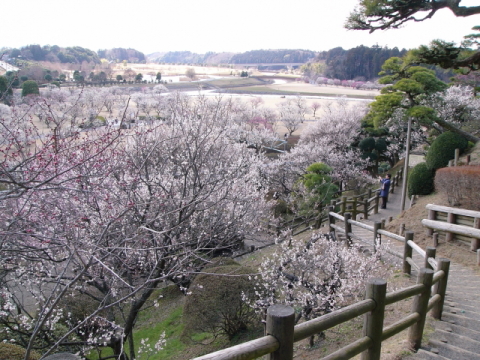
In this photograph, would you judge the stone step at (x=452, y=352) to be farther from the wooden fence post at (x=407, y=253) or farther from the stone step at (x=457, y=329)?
the wooden fence post at (x=407, y=253)

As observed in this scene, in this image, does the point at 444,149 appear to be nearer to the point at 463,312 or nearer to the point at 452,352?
the point at 463,312

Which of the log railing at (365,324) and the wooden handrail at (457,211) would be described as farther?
the wooden handrail at (457,211)

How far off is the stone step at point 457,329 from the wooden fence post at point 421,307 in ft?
2.02

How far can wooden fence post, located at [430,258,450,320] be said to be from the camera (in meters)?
4.15

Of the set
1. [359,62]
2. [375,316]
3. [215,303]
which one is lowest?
[215,303]

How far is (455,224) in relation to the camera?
22.9 feet

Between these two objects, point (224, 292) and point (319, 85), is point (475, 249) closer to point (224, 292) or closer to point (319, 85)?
point (224, 292)

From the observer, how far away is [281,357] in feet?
7.07

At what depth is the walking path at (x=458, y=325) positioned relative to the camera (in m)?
3.60

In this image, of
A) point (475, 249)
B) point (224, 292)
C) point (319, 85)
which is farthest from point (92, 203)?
point (319, 85)

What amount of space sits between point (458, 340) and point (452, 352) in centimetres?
30

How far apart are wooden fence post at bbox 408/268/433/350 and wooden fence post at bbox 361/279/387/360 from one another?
884mm

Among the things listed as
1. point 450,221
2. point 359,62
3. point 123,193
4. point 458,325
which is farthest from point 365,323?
point 359,62

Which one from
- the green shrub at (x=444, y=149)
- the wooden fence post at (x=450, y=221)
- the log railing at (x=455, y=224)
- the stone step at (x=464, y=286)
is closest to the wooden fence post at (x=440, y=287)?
the stone step at (x=464, y=286)
